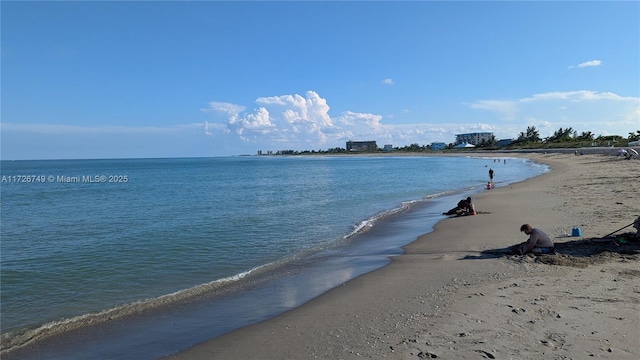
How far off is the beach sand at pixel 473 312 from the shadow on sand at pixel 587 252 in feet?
0.07

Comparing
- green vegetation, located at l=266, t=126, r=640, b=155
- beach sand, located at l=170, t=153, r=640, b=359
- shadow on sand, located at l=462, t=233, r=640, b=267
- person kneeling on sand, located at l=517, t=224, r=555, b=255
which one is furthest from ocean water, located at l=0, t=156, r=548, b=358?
green vegetation, located at l=266, t=126, r=640, b=155

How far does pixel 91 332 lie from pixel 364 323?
470cm

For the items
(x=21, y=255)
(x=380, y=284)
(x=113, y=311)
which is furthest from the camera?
(x=21, y=255)

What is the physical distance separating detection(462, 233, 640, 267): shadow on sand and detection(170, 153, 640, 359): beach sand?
0.02 m

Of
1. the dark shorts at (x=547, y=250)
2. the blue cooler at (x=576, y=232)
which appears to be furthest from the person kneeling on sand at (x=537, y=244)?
the blue cooler at (x=576, y=232)

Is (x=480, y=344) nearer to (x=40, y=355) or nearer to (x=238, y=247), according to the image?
(x=40, y=355)

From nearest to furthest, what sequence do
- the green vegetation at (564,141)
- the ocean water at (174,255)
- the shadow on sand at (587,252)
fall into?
the ocean water at (174,255) < the shadow on sand at (587,252) < the green vegetation at (564,141)

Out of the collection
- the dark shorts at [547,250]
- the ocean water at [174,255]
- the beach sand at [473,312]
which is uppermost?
the dark shorts at [547,250]

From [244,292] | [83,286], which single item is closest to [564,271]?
[244,292]

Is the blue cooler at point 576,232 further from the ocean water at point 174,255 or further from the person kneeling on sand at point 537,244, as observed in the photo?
the ocean water at point 174,255

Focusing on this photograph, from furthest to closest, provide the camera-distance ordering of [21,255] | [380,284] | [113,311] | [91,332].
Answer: [21,255] < [380,284] < [113,311] < [91,332]

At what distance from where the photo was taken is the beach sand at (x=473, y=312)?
560 centimetres

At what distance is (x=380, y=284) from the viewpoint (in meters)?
9.09

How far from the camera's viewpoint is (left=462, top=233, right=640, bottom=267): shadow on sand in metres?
9.28
